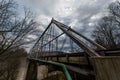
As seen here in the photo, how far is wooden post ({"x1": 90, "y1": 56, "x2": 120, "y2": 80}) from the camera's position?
223 centimetres

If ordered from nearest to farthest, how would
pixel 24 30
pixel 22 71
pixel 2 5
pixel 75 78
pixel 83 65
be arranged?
1. pixel 83 65
2. pixel 75 78
3. pixel 2 5
4. pixel 24 30
5. pixel 22 71

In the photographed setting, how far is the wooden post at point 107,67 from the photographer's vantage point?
2234 millimetres

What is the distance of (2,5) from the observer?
7051 millimetres

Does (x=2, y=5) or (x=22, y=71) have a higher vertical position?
(x=2, y=5)

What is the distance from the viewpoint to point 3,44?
805 centimetres

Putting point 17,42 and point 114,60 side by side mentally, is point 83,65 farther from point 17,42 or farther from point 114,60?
point 17,42

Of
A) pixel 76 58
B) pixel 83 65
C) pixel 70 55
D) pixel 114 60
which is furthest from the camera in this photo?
pixel 70 55

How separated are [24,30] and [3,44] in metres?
1.84

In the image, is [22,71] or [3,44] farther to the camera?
[22,71]

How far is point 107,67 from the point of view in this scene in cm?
243

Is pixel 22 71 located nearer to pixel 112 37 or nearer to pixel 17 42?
pixel 17 42

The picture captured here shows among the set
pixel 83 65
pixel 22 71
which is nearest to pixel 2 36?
pixel 83 65

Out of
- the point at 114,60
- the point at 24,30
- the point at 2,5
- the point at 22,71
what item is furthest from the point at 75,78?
the point at 22,71

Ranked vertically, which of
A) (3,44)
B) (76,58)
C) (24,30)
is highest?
(24,30)
